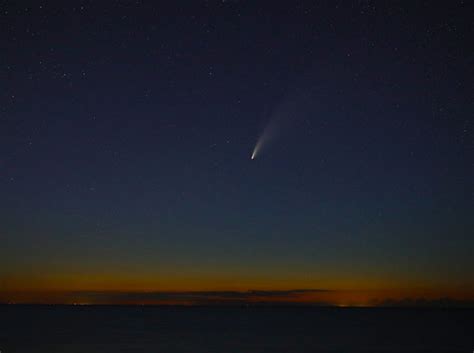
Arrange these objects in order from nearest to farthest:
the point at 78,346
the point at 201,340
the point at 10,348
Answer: the point at 10,348
the point at 78,346
the point at 201,340

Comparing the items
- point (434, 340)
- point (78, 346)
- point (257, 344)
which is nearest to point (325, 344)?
point (257, 344)

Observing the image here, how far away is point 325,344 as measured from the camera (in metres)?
67.4

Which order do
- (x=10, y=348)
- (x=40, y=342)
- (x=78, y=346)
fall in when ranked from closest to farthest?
(x=10, y=348) → (x=78, y=346) → (x=40, y=342)

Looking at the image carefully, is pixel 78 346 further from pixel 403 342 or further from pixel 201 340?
pixel 403 342

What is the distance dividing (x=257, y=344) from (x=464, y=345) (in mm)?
23123

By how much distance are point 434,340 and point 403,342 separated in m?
5.88

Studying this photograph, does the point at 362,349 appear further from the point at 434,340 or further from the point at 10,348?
the point at 10,348

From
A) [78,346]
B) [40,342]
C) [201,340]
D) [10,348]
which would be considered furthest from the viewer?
[201,340]

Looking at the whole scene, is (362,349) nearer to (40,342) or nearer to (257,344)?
(257,344)

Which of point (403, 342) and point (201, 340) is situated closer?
point (403, 342)

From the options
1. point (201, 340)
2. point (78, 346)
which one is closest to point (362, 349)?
point (201, 340)

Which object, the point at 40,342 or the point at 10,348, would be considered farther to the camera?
the point at 40,342

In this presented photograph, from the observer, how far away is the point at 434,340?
71.6 metres

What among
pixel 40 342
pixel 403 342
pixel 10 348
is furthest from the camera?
pixel 403 342
